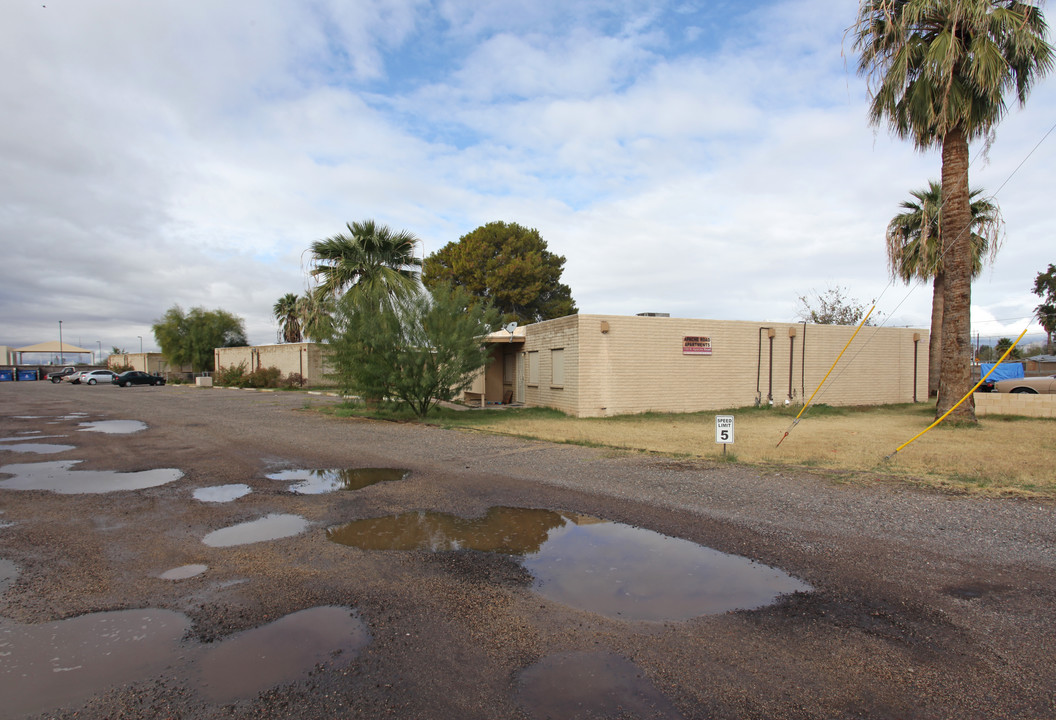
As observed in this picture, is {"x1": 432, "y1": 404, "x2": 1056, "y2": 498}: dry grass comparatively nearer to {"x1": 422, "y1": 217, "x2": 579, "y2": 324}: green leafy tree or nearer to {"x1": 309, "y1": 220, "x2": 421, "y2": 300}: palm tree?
{"x1": 309, "y1": 220, "x2": 421, "y2": 300}: palm tree

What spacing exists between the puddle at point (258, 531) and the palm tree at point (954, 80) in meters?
16.0

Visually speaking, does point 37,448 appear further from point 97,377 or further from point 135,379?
point 97,377

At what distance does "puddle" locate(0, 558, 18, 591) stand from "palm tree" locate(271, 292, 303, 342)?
5109 centimetres

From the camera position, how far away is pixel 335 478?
9.04 meters

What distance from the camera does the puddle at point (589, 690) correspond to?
3072 mm

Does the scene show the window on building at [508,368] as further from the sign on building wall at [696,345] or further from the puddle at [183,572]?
the puddle at [183,572]

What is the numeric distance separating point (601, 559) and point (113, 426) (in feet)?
53.2

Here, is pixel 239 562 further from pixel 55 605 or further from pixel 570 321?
pixel 570 321

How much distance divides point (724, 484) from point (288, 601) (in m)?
6.01

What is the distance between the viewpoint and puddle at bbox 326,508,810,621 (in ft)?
14.8

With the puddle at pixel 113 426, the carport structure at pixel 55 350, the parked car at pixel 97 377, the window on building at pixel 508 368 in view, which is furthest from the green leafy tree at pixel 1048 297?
the carport structure at pixel 55 350

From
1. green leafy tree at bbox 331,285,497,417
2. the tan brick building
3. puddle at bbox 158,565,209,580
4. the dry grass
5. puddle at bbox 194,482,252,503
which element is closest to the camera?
puddle at bbox 158,565,209,580

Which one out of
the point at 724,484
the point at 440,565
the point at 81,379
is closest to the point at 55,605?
the point at 440,565

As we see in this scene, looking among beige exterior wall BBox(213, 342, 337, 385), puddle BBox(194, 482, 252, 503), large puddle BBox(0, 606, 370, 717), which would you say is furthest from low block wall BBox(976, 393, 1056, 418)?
beige exterior wall BBox(213, 342, 337, 385)
